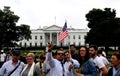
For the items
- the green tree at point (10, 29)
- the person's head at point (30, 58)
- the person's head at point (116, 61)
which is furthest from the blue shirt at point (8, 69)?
the green tree at point (10, 29)

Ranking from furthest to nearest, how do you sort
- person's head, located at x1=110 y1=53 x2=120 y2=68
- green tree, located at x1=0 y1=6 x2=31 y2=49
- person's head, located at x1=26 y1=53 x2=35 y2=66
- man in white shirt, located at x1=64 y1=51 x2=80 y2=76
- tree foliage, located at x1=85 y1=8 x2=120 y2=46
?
green tree, located at x1=0 y1=6 x2=31 y2=49, tree foliage, located at x1=85 y1=8 x2=120 y2=46, man in white shirt, located at x1=64 y1=51 x2=80 y2=76, person's head, located at x1=26 y1=53 x2=35 y2=66, person's head, located at x1=110 y1=53 x2=120 y2=68

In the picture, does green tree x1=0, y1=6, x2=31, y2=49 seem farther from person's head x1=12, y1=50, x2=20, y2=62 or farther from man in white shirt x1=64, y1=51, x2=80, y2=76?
person's head x1=12, y1=50, x2=20, y2=62

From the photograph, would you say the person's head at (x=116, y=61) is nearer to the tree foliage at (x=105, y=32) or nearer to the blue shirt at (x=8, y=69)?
the blue shirt at (x=8, y=69)

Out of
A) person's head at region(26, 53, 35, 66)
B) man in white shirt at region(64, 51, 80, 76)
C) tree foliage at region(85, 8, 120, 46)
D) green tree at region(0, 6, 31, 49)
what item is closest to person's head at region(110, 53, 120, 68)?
man in white shirt at region(64, 51, 80, 76)

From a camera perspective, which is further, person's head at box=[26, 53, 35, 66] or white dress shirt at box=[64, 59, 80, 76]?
white dress shirt at box=[64, 59, 80, 76]

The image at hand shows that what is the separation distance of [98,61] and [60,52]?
1.01 meters

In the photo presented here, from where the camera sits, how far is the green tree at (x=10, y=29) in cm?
11271

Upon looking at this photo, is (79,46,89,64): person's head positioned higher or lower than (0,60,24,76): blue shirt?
higher

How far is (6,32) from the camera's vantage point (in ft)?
381

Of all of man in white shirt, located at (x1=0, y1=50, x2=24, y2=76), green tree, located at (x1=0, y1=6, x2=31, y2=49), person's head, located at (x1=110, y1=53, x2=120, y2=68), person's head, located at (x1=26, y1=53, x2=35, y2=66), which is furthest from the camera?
green tree, located at (x1=0, y1=6, x2=31, y2=49)

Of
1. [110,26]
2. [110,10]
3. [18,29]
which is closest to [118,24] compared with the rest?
[110,26]

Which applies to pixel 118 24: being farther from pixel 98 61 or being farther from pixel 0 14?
pixel 98 61

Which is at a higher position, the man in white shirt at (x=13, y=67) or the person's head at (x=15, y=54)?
the person's head at (x=15, y=54)

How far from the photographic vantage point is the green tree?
11271cm
